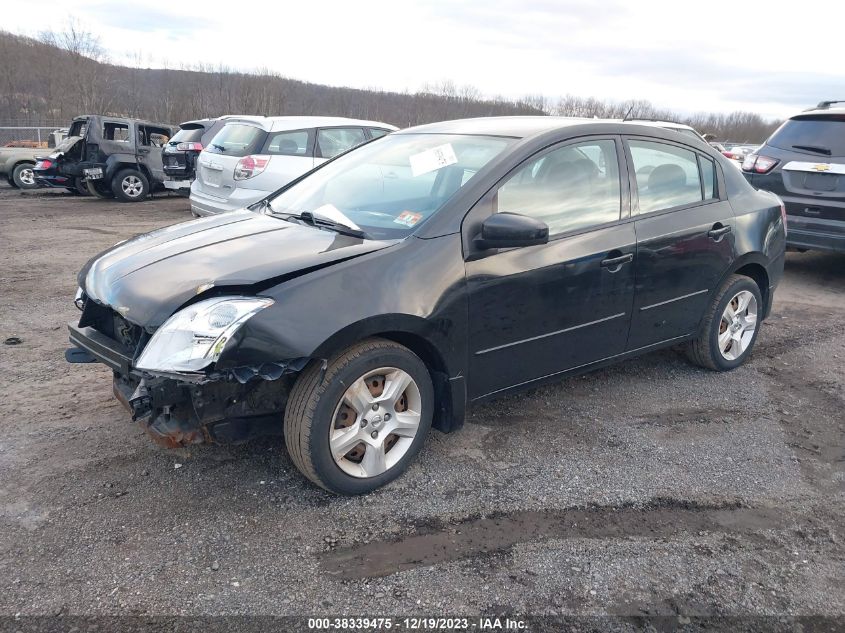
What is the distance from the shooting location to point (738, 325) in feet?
15.9

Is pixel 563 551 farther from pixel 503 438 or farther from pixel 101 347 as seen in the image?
pixel 101 347

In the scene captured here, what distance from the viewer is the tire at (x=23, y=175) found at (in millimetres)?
16500

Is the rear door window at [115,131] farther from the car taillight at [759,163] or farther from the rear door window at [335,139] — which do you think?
the car taillight at [759,163]

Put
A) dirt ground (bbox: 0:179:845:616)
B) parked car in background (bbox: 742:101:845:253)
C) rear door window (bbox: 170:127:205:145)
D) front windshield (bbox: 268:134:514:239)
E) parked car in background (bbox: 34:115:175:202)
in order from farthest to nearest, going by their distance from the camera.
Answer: parked car in background (bbox: 34:115:175:202) < rear door window (bbox: 170:127:205:145) < parked car in background (bbox: 742:101:845:253) < front windshield (bbox: 268:134:514:239) < dirt ground (bbox: 0:179:845:616)

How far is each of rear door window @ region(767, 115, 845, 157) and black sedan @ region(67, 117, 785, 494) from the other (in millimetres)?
3547

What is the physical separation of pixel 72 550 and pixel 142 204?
1296cm

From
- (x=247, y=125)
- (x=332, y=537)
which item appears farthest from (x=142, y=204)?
(x=332, y=537)

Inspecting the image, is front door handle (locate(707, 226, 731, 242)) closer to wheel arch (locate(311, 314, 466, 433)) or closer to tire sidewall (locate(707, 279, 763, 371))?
tire sidewall (locate(707, 279, 763, 371))

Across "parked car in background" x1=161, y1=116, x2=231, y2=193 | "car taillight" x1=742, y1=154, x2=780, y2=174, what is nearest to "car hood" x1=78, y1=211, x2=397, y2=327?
"car taillight" x1=742, y1=154, x2=780, y2=174

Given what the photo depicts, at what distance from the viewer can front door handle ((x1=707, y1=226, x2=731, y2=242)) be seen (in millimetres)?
4320

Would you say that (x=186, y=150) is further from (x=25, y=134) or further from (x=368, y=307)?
(x=25, y=134)

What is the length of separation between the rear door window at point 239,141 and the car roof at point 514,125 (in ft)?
16.4

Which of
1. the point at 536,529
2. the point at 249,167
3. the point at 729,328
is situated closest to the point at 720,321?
the point at 729,328

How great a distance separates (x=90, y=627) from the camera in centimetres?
229
